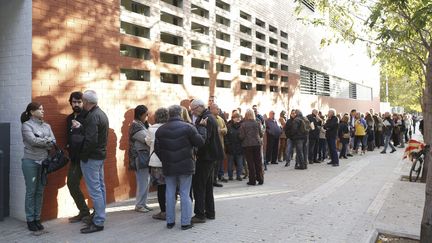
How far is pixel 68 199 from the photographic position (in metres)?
6.29

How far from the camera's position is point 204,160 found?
6.00 m

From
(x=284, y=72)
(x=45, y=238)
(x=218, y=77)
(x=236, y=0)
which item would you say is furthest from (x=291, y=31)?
(x=45, y=238)

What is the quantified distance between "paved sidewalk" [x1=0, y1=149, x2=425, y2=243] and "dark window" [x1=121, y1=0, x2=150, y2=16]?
4.05 m

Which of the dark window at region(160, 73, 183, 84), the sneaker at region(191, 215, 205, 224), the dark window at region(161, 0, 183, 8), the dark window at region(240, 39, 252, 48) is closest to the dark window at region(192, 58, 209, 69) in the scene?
the dark window at region(160, 73, 183, 84)

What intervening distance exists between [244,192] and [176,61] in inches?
143

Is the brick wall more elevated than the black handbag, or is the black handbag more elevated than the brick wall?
the brick wall

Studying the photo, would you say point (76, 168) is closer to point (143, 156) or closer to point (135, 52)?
point (143, 156)

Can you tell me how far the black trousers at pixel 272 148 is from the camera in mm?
12594

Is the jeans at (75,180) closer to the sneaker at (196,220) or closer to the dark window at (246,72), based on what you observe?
the sneaker at (196,220)

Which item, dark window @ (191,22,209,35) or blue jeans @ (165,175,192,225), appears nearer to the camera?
blue jeans @ (165,175,192,225)

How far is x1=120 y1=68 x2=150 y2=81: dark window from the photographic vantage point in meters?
7.86

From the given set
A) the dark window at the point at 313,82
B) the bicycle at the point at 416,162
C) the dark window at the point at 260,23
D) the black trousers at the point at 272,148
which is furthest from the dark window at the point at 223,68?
the dark window at the point at 313,82

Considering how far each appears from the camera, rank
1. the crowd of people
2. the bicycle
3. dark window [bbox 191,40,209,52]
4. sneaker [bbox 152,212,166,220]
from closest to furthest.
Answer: the crowd of people
sneaker [bbox 152,212,166,220]
the bicycle
dark window [bbox 191,40,209,52]

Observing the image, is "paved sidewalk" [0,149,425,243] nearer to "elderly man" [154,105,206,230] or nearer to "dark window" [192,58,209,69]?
"elderly man" [154,105,206,230]
